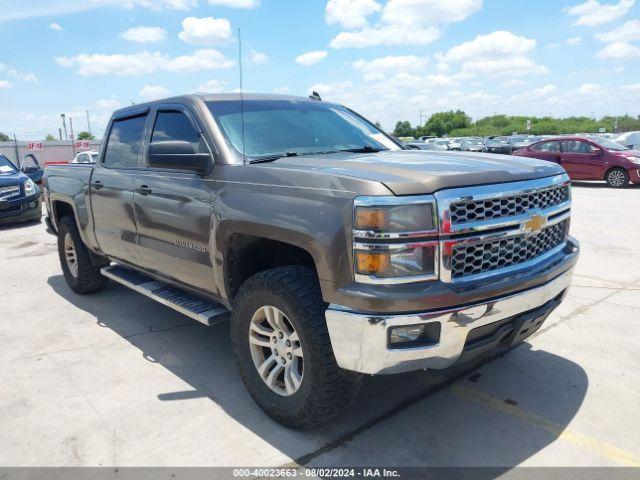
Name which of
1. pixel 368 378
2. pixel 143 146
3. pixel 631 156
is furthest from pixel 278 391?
pixel 631 156

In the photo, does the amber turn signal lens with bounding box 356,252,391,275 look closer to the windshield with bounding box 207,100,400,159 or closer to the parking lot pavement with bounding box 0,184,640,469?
the parking lot pavement with bounding box 0,184,640,469

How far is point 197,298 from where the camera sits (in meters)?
4.00

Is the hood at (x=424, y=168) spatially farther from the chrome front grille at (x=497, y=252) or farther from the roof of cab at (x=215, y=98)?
Answer: the roof of cab at (x=215, y=98)

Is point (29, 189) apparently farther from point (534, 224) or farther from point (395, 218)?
point (534, 224)

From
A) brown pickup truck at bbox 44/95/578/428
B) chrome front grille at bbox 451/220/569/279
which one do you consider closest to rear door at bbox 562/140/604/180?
brown pickup truck at bbox 44/95/578/428

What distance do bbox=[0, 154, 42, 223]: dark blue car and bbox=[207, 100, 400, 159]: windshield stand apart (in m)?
9.03

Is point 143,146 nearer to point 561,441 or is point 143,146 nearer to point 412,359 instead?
point 412,359

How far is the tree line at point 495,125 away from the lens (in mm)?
71438

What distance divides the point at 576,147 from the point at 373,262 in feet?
50.8

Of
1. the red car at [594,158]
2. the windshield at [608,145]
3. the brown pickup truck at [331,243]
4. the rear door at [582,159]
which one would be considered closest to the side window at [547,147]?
the red car at [594,158]

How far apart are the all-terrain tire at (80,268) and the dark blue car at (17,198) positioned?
6.04 m

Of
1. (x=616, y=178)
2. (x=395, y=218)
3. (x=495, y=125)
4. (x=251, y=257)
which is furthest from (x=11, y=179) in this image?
(x=495, y=125)

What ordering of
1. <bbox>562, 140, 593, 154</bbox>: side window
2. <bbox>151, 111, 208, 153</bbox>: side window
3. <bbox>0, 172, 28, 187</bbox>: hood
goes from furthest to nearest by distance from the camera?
1. <bbox>562, 140, 593, 154</bbox>: side window
2. <bbox>0, 172, 28, 187</bbox>: hood
3. <bbox>151, 111, 208, 153</bbox>: side window

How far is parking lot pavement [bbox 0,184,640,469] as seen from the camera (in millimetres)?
2809
